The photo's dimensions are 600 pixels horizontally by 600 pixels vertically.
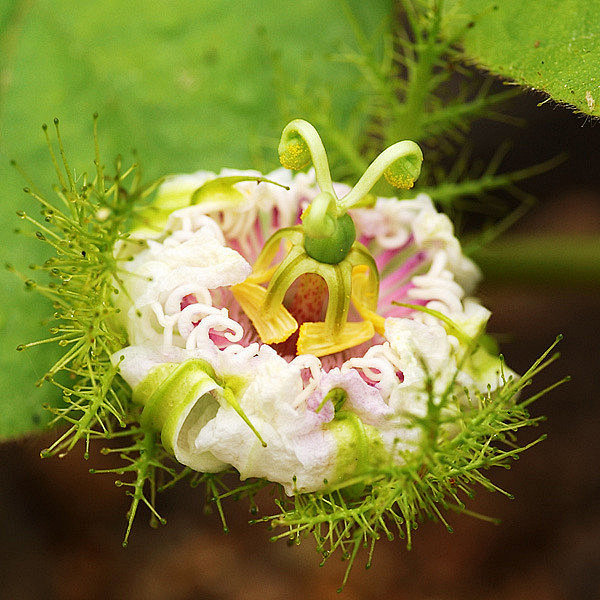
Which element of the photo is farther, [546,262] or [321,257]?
[546,262]

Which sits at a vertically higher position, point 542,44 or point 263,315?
point 542,44

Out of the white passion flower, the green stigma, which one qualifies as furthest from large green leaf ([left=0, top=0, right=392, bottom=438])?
the green stigma

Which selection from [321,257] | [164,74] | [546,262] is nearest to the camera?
[321,257]

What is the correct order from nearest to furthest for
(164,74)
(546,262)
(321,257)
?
1. (321,257)
2. (164,74)
3. (546,262)

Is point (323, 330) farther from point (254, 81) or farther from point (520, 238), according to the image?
point (520, 238)

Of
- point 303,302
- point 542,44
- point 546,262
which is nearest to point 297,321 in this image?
point 303,302

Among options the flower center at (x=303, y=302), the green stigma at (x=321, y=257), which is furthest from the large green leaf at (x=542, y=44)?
the flower center at (x=303, y=302)

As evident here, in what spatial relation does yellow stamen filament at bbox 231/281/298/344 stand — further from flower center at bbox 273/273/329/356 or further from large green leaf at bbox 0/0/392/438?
large green leaf at bbox 0/0/392/438

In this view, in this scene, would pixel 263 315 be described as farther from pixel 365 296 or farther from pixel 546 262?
pixel 546 262

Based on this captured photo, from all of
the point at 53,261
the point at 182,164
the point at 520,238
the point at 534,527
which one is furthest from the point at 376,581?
the point at 53,261
